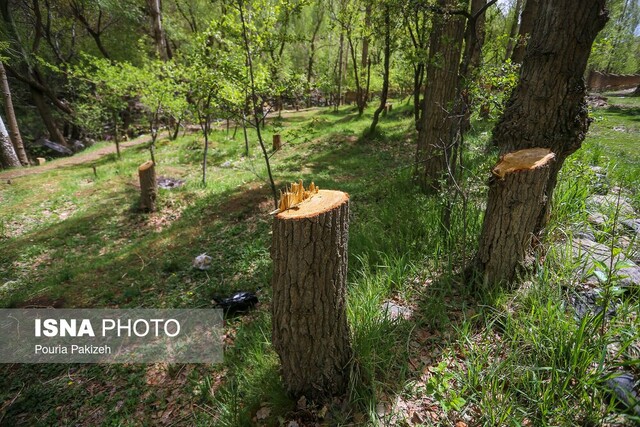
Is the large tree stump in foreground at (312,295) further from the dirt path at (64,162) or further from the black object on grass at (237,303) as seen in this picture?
the dirt path at (64,162)

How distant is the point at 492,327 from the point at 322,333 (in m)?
1.34

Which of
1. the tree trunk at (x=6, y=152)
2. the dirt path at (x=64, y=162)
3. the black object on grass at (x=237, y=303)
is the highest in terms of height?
the tree trunk at (x=6, y=152)

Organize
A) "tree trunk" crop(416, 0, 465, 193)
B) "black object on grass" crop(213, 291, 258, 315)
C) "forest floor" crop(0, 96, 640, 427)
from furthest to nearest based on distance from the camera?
"tree trunk" crop(416, 0, 465, 193), "black object on grass" crop(213, 291, 258, 315), "forest floor" crop(0, 96, 640, 427)

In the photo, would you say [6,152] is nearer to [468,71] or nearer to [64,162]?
[64,162]

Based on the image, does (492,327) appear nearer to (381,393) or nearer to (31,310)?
(381,393)

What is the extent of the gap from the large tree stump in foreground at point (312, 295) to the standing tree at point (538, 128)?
135 cm

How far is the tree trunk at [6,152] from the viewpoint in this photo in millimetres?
10484

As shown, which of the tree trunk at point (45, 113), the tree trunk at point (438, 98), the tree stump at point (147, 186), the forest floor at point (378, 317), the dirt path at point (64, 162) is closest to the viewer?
the forest floor at point (378, 317)

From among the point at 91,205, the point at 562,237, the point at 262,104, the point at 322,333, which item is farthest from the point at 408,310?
the point at 91,205

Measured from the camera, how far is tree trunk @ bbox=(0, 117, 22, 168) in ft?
34.4

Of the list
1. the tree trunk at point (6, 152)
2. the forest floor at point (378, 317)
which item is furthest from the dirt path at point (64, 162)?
the forest floor at point (378, 317)

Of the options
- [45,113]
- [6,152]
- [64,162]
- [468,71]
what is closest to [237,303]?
[468,71]

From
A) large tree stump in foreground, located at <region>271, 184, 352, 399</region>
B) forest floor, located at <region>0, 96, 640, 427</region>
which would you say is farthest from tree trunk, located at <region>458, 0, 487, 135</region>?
large tree stump in foreground, located at <region>271, 184, 352, 399</region>

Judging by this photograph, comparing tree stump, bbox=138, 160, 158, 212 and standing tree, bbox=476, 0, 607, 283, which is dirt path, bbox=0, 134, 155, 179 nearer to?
tree stump, bbox=138, 160, 158, 212
